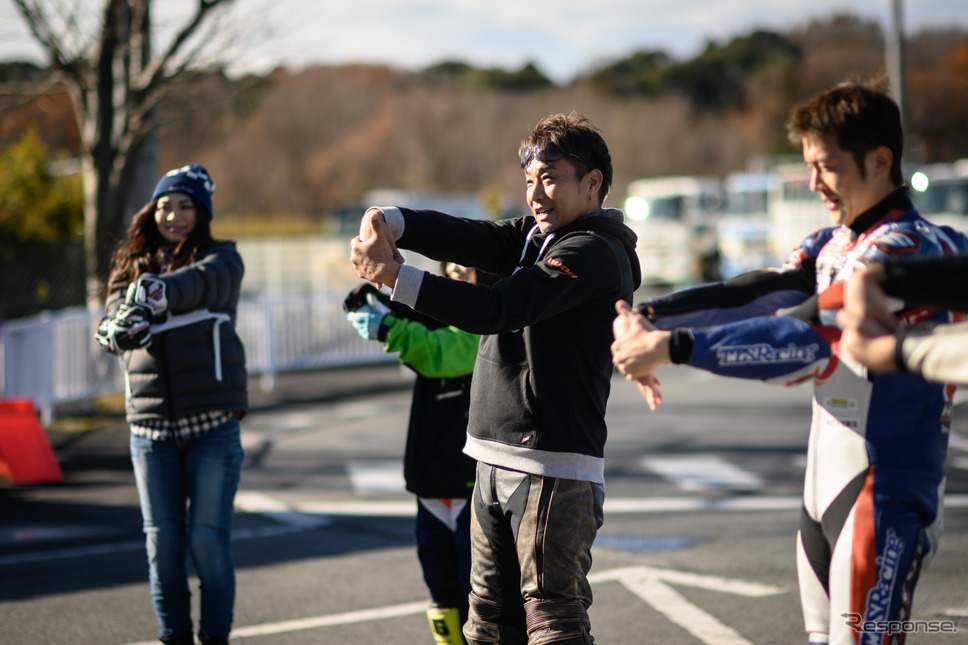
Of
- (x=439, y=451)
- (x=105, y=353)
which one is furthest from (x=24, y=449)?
(x=439, y=451)

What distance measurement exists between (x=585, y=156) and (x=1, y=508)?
5.88m

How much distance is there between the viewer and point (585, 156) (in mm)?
3152

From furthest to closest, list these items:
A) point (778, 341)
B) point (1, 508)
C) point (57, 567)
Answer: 1. point (1, 508)
2. point (57, 567)
3. point (778, 341)

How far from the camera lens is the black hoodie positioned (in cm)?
Result: 290

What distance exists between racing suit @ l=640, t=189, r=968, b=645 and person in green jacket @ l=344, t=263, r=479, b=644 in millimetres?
1596

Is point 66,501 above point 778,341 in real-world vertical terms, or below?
below

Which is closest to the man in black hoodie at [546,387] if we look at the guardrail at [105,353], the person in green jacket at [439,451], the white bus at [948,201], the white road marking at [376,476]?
the person in green jacket at [439,451]

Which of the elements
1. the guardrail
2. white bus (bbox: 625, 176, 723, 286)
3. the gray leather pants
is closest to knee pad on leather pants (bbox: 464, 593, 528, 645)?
the gray leather pants

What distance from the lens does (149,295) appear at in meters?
3.95

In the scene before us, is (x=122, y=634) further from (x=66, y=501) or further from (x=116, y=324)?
(x=66, y=501)

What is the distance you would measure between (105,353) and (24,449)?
11.4 feet

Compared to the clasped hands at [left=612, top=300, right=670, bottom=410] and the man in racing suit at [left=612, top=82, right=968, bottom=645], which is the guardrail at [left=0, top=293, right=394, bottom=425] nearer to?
the clasped hands at [left=612, top=300, right=670, bottom=410]

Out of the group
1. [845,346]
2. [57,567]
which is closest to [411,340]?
[845,346]

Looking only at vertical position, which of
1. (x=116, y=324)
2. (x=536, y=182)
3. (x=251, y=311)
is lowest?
(x=251, y=311)
